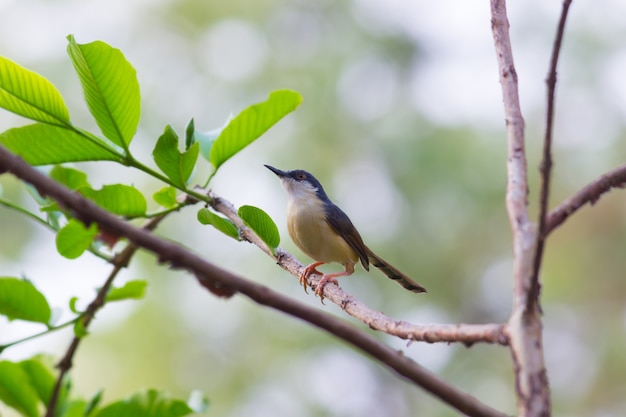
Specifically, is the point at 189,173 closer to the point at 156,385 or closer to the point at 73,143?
the point at 73,143

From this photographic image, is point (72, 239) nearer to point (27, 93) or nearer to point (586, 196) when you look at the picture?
point (27, 93)

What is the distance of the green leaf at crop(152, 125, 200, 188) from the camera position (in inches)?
71.2

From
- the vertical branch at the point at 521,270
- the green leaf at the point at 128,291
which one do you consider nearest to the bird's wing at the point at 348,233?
the green leaf at the point at 128,291

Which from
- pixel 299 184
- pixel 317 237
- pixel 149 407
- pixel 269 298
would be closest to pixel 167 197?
pixel 149 407

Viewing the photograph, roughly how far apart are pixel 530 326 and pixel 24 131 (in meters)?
1.30

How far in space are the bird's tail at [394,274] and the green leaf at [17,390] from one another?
152 cm

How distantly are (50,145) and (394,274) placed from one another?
2.02 metres

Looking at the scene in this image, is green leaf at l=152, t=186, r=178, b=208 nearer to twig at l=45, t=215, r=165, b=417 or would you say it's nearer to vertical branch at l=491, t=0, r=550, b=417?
twig at l=45, t=215, r=165, b=417

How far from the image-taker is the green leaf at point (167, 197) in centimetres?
203

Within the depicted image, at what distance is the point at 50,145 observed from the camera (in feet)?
6.07

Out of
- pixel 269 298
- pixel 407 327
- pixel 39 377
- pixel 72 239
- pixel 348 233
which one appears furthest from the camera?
pixel 348 233

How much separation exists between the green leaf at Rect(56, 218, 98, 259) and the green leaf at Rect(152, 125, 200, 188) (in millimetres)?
257

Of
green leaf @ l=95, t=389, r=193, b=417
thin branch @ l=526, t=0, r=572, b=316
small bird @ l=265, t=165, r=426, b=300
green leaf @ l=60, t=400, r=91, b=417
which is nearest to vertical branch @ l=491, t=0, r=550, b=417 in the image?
thin branch @ l=526, t=0, r=572, b=316

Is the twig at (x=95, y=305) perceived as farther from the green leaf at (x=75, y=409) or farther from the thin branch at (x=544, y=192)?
the thin branch at (x=544, y=192)
